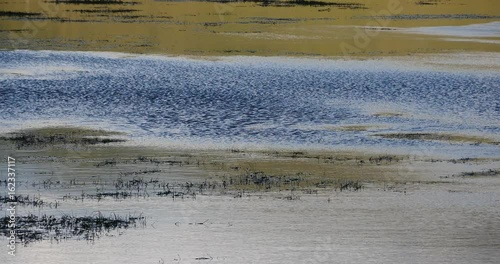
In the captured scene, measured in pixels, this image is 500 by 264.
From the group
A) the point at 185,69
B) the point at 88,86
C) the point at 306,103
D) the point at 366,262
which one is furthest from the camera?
the point at 185,69

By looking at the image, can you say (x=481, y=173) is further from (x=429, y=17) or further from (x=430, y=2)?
Answer: (x=430, y=2)

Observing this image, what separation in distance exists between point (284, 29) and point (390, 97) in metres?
24.0

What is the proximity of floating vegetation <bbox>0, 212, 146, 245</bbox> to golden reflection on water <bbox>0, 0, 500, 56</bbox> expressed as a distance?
26.5m

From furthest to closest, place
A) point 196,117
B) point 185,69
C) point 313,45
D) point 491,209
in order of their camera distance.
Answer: point 313,45
point 185,69
point 196,117
point 491,209

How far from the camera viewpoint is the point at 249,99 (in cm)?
2803

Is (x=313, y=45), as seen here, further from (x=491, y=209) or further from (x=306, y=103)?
(x=491, y=209)

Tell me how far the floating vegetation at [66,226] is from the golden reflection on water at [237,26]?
26.5m

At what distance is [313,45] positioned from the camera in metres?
43.8

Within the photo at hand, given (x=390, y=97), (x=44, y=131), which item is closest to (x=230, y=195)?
(x=44, y=131)

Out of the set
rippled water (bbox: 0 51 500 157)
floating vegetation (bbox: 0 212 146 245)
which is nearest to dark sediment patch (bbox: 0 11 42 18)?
rippled water (bbox: 0 51 500 157)

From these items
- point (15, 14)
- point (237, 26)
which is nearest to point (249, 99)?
point (237, 26)

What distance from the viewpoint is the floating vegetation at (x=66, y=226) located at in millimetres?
13766

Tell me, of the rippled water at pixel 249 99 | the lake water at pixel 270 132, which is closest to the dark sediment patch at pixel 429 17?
the lake water at pixel 270 132

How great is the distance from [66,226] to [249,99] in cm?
1415
